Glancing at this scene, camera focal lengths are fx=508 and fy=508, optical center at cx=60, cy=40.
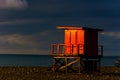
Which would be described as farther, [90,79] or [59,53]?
[59,53]

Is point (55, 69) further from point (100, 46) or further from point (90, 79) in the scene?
point (90, 79)

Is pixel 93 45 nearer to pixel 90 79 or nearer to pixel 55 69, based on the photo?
pixel 55 69

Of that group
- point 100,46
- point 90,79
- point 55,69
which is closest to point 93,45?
point 100,46

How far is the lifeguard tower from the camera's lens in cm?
5403

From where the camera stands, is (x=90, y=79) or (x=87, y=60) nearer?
(x=90, y=79)

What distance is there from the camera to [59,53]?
180 ft

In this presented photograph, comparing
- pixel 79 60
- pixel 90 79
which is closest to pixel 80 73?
pixel 79 60

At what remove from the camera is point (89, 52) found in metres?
54.9

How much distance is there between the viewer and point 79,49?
54094 mm

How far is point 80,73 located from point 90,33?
182 inches

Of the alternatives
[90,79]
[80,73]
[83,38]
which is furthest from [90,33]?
[90,79]

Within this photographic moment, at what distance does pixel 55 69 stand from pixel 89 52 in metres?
4.16

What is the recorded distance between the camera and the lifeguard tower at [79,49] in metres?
54.0

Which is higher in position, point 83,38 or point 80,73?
point 83,38
